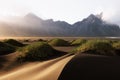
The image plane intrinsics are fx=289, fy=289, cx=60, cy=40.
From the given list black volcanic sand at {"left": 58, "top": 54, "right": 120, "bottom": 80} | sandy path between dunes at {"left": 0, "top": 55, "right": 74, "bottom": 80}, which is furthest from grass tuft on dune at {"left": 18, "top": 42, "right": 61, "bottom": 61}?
black volcanic sand at {"left": 58, "top": 54, "right": 120, "bottom": 80}

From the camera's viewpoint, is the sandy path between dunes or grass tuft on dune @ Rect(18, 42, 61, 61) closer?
the sandy path between dunes

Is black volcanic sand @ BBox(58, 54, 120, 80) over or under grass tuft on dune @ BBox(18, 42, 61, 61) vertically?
under

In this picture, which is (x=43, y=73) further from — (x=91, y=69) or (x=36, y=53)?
(x=36, y=53)

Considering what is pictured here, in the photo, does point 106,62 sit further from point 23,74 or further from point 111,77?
point 23,74

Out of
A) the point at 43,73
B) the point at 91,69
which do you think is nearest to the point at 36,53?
the point at 43,73

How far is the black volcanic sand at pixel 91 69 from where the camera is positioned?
11.4 metres

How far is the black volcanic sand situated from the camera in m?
11.4

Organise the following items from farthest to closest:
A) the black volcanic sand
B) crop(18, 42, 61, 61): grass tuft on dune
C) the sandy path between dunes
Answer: crop(18, 42, 61, 61): grass tuft on dune → the sandy path between dunes → the black volcanic sand

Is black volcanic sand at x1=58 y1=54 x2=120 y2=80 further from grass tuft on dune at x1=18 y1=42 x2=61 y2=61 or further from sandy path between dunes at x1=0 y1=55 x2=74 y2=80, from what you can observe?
grass tuft on dune at x1=18 y1=42 x2=61 y2=61

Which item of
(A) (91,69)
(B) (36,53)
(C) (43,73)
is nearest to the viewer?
(A) (91,69)

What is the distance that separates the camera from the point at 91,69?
12.0 metres

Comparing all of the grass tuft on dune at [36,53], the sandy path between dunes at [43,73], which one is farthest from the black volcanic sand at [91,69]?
the grass tuft on dune at [36,53]

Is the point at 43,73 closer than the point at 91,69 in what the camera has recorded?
No

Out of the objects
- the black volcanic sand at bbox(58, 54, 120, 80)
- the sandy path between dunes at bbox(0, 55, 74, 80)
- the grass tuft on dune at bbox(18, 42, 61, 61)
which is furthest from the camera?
the grass tuft on dune at bbox(18, 42, 61, 61)
